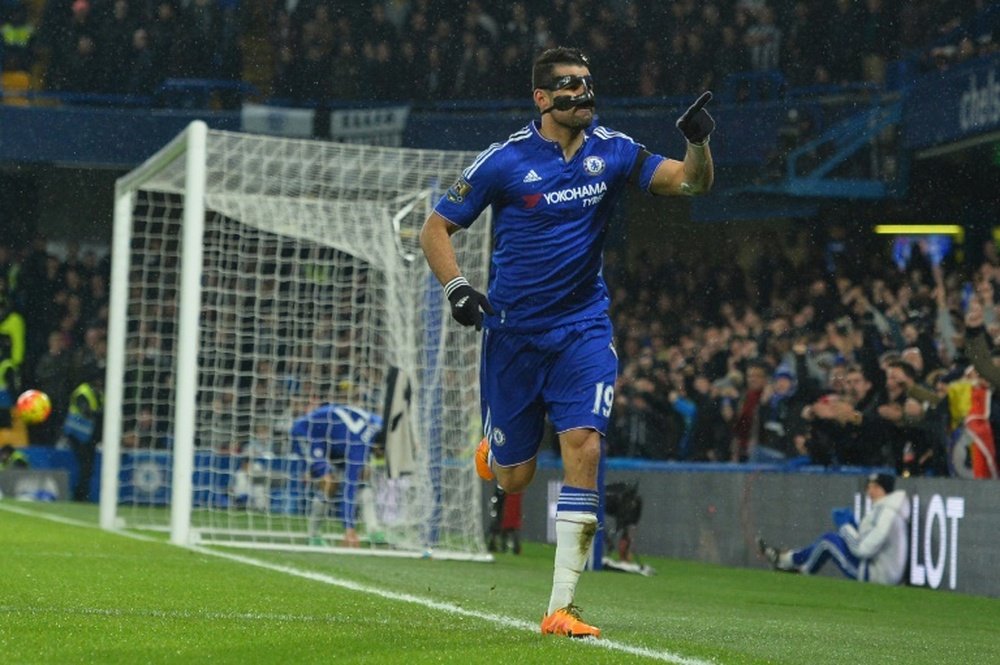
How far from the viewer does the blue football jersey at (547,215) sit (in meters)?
6.25

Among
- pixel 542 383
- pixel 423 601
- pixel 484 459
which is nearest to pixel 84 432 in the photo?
pixel 423 601

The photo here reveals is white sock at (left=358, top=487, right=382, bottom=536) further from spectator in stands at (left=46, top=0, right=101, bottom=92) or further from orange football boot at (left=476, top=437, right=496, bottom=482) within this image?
spectator in stands at (left=46, top=0, right=101, bottom=92)

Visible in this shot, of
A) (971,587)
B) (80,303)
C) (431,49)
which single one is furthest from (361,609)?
(431,49)

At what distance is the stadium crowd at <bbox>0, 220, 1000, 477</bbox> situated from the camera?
12812 millimetres

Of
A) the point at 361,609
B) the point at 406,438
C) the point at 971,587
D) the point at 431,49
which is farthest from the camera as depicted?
the point at 431,49

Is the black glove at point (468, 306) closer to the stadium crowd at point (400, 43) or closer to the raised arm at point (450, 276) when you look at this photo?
→ the raised arm at point (450, 276)

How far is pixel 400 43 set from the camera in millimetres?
28094

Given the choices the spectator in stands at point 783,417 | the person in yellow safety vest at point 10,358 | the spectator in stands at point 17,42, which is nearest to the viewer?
the spectator in stands at point 783,417

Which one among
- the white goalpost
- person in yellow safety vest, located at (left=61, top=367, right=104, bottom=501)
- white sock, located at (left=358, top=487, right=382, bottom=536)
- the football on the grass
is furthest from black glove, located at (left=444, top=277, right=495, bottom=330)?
person in yellow safety vest, located at (left=61, top=367, right=104, bottom=501)

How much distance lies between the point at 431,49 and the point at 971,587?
18.3 meters

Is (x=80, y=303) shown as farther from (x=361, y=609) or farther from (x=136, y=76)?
(x=361, y=609)

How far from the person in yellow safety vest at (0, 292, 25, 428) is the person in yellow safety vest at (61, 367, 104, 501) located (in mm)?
1404

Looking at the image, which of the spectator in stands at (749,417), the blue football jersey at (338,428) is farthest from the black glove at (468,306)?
the spectator in stands at (749,417)

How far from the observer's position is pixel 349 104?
87.8 ft
